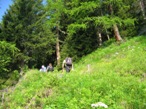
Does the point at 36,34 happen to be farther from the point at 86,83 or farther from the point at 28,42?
the point at 86,83

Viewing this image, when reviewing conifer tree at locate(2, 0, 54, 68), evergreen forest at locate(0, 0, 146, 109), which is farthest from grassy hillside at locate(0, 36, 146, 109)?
conifer tree at locate(2, 0, 54, 68)

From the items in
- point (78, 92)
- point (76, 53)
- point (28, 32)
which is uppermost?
point (28, 32)

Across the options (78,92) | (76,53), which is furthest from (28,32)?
(78,92)

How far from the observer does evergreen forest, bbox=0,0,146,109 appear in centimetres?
993

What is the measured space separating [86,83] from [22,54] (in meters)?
19.8

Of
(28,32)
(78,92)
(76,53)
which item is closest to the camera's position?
(78,92)

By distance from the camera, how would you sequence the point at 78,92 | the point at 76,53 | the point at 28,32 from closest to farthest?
the point at 78,92 → the point at 76,53 → the point at 28,32

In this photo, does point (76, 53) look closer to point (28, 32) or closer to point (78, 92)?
point (28, 32)

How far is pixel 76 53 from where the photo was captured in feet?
92.8

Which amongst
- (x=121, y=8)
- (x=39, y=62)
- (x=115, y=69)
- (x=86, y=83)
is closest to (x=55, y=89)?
(x=86, y=83)

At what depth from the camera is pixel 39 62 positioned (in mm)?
34219

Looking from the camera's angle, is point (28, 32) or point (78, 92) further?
point (28, 32)

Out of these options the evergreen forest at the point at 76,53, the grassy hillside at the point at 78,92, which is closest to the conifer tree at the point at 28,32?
the evergreen forest at the point at 76,53

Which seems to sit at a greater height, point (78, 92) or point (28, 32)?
point (28, 32)
